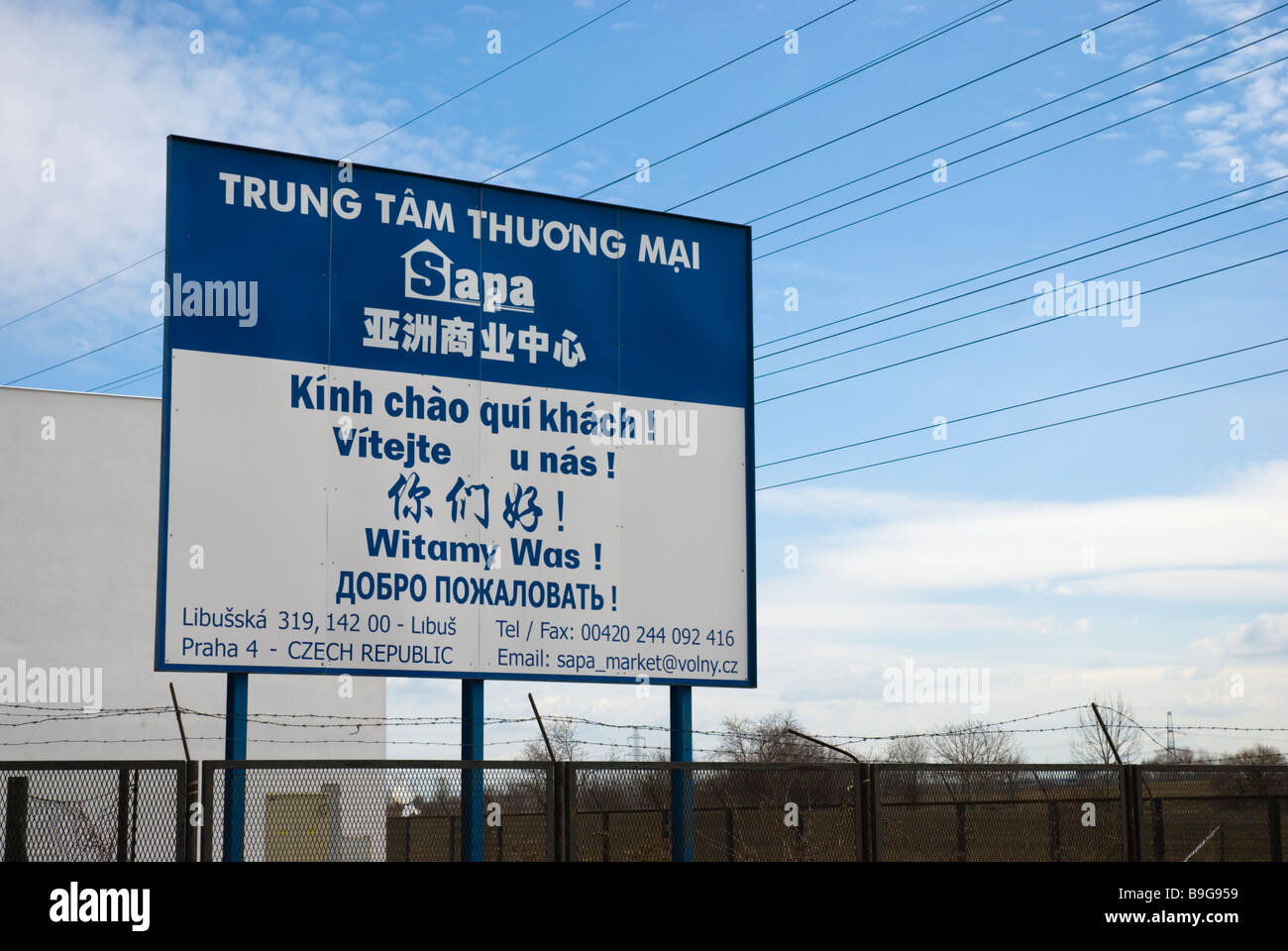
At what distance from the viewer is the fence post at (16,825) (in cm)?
1041

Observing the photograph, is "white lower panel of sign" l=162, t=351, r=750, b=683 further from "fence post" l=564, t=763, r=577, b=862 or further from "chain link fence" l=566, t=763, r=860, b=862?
"fence post" l=564, t=763, r=577, b=862

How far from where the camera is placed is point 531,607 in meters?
13.2

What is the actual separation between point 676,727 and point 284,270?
5479 mm

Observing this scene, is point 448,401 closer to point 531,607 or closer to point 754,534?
point 531,607

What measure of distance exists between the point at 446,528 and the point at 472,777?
226 cm

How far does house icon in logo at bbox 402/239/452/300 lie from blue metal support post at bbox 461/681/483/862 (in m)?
3.45

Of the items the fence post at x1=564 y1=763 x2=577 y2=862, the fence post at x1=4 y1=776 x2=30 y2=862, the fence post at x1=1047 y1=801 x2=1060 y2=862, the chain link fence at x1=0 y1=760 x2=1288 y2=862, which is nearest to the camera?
the fence post at x1=4 y1=776 x2=30 y2=862

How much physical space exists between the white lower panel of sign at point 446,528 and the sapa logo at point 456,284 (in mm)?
750

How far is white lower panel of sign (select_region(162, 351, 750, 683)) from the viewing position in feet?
39.6

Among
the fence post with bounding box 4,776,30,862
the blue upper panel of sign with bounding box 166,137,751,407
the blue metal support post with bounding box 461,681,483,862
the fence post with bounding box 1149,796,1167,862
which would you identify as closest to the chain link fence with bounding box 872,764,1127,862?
the fence post with bounding box 1149,796,1167,862

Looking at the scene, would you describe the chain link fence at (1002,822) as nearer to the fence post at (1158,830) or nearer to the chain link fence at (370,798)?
the fence post at (1158,830)
